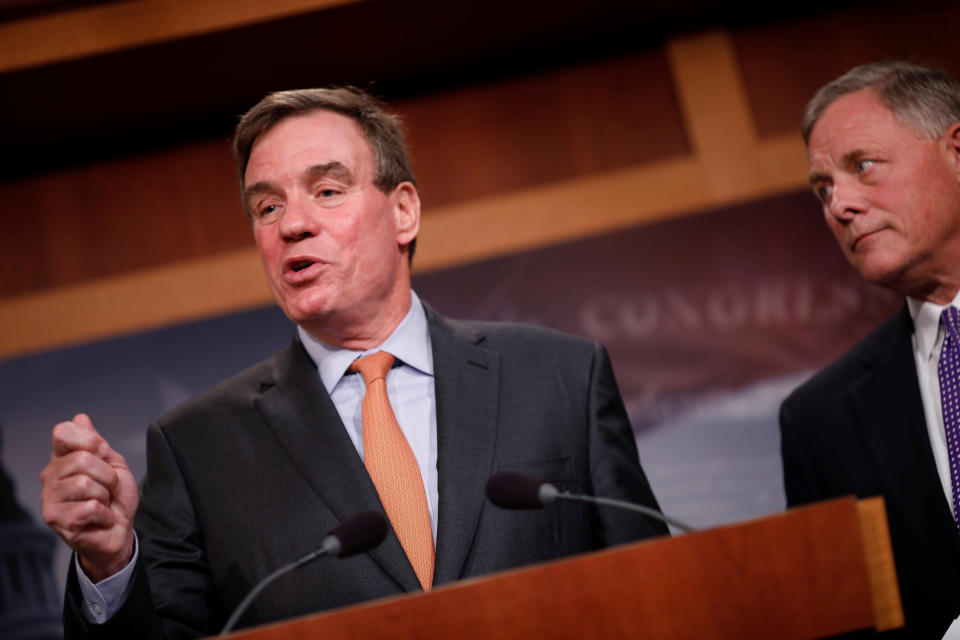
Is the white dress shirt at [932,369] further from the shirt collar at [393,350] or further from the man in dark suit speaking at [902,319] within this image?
the shirt collar at [393,350]

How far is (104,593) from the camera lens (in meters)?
1.62

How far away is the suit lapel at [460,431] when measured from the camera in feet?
5.95

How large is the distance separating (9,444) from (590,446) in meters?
2.12

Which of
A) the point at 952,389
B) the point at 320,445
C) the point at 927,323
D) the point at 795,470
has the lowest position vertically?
the point at 795,470

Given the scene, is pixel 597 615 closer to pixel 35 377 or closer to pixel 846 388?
pixel 846 388

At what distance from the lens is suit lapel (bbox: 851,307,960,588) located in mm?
2117

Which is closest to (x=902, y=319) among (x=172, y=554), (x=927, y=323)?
(x=927, y=323)

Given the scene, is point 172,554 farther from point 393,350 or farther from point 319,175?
point 319,175

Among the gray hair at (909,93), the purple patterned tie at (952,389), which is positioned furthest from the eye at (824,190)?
the purple patterned tie at (952,389)

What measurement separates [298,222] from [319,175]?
131 mm

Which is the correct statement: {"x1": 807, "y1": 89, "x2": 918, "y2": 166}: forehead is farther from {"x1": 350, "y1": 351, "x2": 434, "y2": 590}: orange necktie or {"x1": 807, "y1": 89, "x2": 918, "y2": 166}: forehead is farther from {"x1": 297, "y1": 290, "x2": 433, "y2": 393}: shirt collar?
{"x1": 350, "y1": 351, "x2": 434, "y2": 590}: orange necktie

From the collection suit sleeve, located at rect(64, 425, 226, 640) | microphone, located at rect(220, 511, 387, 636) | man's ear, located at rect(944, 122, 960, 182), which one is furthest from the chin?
suit sleeve, located at rect(64, 425, 226, 640)

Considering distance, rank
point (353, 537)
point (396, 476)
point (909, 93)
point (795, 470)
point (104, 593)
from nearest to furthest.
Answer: point (353, 537) < point (104, 593) < point (396, 476) < point (909, 93) < point (795, 470)

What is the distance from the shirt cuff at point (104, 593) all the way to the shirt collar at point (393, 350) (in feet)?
1.96
